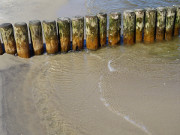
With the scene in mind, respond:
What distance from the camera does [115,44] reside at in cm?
822

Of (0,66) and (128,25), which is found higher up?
(128,25)

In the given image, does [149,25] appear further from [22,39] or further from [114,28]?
[22,39]

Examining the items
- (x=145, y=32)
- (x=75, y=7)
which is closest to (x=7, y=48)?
(x=145, y=32)

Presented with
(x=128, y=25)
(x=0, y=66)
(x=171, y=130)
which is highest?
(x=128, y=25)

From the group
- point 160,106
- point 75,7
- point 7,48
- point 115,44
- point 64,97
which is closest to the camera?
point 160,106

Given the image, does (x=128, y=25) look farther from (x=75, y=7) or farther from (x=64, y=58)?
(x=75, y=7)

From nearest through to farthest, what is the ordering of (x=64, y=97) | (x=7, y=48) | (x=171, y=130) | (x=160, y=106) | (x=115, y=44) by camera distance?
(x=171, y=130) < (x=160, y=106) < (x=64, y=97) < (x=7, y=48) < (x=115, y=44)

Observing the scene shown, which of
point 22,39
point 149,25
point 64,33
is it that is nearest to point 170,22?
point 149,25

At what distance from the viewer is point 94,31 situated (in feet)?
25.3

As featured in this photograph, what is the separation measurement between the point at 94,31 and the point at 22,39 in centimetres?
214

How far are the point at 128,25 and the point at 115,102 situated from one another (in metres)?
3.24

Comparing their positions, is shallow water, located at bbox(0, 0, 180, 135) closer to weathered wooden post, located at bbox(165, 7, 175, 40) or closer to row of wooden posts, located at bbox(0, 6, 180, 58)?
row of wooden posts, located at bbox(0, 6, 180, 58)

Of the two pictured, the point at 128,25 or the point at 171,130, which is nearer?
the point at 171,130

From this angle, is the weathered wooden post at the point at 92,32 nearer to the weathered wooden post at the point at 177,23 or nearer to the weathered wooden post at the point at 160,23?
the weathered wooden post at the point at 160,23
